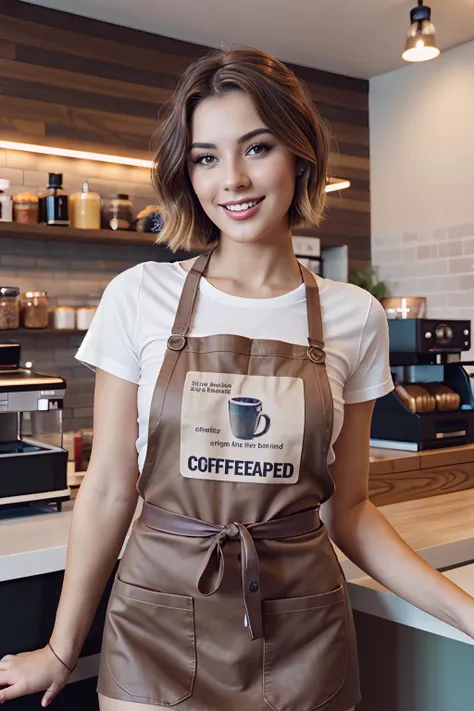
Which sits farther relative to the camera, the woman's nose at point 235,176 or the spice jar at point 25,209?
the spice jar at point 25,209

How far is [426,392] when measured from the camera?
249 centimetres

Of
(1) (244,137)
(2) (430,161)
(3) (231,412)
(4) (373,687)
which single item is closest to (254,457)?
(3) (231,412)

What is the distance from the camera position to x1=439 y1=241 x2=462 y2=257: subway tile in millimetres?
4340

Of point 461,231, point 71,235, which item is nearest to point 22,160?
point 71,235

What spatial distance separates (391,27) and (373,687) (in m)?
3.39

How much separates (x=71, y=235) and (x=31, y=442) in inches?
76.3

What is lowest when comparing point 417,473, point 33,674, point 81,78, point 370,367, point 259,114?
point 33,674

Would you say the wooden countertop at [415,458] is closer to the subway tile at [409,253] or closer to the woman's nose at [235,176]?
the woman's nose at [235,176]

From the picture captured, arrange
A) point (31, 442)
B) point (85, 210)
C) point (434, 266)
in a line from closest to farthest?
point (31, 442)
point (85, 210)
point (434, 266)

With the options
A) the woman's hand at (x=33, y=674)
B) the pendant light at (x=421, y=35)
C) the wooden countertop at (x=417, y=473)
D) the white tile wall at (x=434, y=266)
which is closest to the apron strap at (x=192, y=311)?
the woman's hand at (x=33, y=674)

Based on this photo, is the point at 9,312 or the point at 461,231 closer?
the point at 9,312

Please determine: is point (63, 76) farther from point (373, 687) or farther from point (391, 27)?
point (373, 687)

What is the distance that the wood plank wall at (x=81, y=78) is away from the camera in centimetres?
354

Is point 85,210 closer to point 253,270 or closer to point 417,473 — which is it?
point 417,473
